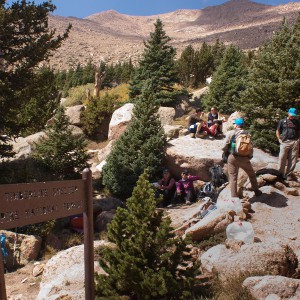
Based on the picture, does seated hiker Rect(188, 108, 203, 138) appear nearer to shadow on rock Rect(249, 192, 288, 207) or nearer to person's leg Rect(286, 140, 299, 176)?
person's leg Rect(286, 140, 299, 176)

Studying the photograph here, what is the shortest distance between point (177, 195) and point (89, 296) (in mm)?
7514

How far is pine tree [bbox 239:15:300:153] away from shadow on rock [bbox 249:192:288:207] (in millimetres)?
3136

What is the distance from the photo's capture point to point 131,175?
1216 cm

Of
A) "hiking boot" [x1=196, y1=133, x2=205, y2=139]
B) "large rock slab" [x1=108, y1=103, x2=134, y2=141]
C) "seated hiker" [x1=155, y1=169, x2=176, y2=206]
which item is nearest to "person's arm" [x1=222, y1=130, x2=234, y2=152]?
"seated hiker" [x1=155, y1=169, x2=176, y2=206]

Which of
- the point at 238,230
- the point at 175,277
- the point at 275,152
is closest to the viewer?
the point at 175,277

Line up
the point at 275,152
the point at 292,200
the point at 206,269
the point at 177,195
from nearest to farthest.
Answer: the point at 206,269
the point at 292,200
the point at 177,195
the point at 275,152

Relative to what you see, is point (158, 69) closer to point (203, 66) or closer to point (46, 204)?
point (203, 66)

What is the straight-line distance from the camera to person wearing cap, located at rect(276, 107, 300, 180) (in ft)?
29.6

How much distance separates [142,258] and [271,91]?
895cm

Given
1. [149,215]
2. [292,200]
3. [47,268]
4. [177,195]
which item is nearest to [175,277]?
[149,215]

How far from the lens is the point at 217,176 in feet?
35.8

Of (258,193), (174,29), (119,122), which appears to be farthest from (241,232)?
(174,29)

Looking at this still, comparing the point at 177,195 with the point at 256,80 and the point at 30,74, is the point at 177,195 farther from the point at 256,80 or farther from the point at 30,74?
the point at 30,74

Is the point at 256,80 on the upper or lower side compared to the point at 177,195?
upper
